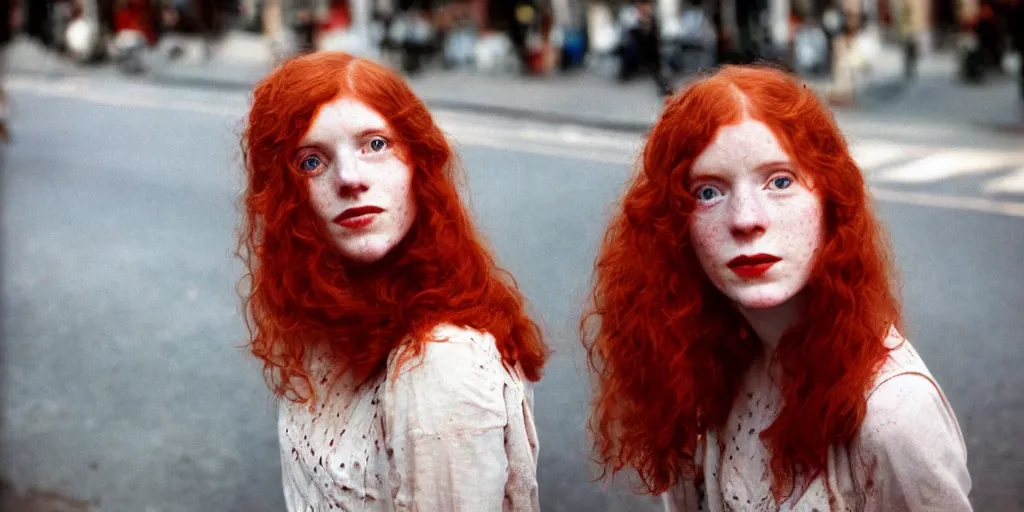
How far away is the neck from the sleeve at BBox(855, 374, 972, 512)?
21 cm

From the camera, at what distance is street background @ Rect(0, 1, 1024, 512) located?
5.11 meters

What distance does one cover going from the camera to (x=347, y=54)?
2354 millimetres

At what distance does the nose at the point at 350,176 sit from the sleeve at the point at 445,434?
29 centimetres

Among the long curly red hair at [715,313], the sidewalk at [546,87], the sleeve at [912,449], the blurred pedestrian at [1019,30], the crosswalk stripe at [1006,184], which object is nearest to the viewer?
the sleeve at [912,449]

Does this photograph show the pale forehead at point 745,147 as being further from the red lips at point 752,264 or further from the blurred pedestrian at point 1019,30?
the blurred pedestrian at point 1019,30

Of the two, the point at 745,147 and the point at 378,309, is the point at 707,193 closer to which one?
the point at 745,147

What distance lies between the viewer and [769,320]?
218cm

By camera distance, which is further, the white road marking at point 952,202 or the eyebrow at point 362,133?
the white road marking at point 952,202

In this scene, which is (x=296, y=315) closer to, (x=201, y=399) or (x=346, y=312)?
(x=346, y=312)

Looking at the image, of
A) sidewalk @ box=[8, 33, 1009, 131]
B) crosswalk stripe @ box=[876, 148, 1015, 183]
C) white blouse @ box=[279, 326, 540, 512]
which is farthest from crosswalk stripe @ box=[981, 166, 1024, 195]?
white blouse @ box=[279, 326, 540, 512]

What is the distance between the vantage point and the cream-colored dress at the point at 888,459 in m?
1.97

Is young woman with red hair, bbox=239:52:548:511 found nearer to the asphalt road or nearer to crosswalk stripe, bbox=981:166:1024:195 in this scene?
the asphalt road

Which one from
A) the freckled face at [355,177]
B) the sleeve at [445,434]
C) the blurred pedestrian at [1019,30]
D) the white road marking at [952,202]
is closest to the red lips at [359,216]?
the freckled face at [355,177]

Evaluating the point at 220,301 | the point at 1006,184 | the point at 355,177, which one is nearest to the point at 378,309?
the point at 355,177
